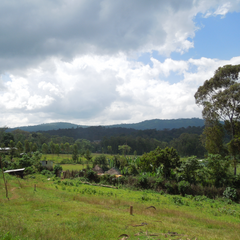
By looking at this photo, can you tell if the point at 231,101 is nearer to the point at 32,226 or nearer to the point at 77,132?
the point at 32,226

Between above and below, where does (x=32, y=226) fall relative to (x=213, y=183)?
above

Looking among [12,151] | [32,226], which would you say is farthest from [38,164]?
[32,226]

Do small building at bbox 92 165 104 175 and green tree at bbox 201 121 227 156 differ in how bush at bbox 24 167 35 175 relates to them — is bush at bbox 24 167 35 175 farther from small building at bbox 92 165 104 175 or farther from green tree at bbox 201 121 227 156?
green tree at bbox 201 121 227 156

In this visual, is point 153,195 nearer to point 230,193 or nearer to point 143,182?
point 143,182

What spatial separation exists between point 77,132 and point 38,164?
146124 millimetres

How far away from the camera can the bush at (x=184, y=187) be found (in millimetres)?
22406

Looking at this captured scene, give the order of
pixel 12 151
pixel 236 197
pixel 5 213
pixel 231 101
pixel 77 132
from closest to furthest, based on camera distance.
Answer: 1. pixel 5 213
2. pixel 236 197
3. pixel 231 101
4. pixel 12 151
5. pixel 77 132

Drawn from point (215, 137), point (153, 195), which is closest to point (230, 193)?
point (215, 137)

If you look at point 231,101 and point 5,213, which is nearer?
point 5,213

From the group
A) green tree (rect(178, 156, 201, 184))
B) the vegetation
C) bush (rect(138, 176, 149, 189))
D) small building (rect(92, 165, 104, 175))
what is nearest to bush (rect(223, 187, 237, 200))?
the vegetation

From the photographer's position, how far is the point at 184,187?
22.5 m

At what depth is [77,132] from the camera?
18112 cm

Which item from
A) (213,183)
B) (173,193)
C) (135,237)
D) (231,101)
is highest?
(231,101)

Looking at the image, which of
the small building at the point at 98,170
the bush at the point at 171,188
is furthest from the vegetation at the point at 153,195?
the small building at the point at 98,170
